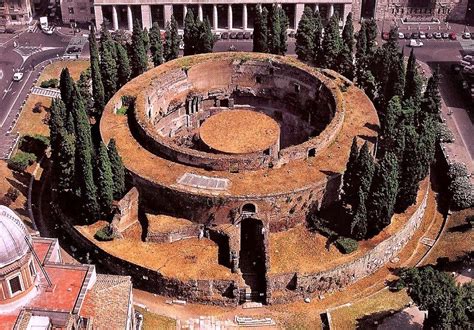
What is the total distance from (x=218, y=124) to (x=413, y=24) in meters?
64.1

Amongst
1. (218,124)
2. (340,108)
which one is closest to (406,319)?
(340,108)

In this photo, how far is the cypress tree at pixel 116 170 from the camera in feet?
253

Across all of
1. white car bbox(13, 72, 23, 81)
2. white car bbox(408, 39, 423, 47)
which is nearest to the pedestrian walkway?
white car bbox(13, 72, 23, 81)

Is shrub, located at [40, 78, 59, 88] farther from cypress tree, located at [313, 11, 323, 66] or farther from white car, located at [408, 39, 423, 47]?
white car, located at [408, 39, 423, 47]

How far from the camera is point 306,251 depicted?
75625 millimetres

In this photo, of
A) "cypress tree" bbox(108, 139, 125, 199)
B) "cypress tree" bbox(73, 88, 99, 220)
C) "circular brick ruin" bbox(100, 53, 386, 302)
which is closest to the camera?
"cypress tree" bbox(73, 88, 99, 220)

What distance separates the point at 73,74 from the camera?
118875 millimetres

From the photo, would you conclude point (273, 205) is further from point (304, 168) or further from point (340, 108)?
point (340, 108)

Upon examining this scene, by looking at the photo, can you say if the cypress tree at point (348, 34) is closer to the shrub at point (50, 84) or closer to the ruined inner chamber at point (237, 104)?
the ruined inner chamber at point (237, 104)

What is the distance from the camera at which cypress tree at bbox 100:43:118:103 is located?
101 m

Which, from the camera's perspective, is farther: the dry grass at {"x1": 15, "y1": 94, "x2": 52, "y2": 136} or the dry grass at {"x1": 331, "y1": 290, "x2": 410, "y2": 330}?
the dry grass at {"x1": 15, "y1": 94, "x2": 52, "y2": 136}

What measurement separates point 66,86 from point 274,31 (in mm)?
35150

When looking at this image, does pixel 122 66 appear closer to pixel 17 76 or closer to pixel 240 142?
pixel 17 76

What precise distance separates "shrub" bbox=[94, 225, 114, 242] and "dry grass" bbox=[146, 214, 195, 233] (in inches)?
180
